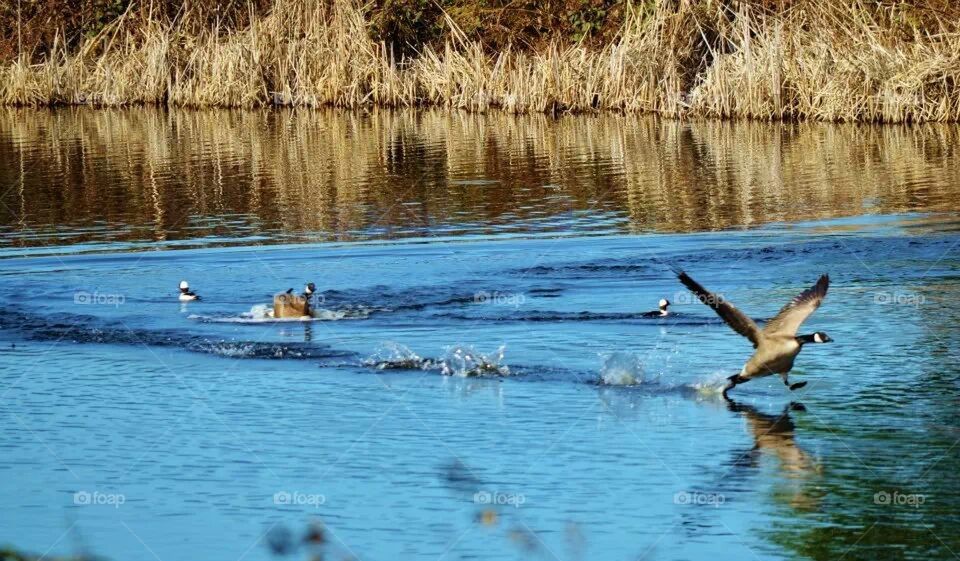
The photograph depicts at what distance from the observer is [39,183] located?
1061 inches

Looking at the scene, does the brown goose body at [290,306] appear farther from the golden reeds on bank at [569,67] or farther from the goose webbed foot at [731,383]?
the golden reeds on bank at [569,67]

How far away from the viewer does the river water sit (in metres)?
9.09

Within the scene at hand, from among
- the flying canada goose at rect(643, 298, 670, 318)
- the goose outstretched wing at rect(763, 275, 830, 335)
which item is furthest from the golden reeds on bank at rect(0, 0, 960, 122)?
the goose outstretched wing at rect(763, 275, 830, 335)

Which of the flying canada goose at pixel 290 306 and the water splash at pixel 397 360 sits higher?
the flying canada goose at pixel 290 306

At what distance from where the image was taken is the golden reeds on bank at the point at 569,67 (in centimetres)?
3042

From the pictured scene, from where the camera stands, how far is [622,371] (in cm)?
1253

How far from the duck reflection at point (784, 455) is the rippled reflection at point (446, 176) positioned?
325 inches

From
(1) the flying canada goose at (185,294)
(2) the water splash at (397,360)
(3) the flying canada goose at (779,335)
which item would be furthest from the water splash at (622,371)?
(1) the flying canada goose at (185,294)

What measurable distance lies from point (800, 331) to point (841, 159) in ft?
42.3

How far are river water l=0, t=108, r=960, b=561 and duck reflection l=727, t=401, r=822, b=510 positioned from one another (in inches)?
1.2

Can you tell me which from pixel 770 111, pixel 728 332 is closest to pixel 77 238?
pixel 728 332

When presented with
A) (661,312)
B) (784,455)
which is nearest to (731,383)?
(784,455)

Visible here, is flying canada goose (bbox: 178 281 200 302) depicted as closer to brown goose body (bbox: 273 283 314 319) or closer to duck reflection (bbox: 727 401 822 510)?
brown goose body (bbox: 273 283 314 319)

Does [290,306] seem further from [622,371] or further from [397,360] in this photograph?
[622,371]
